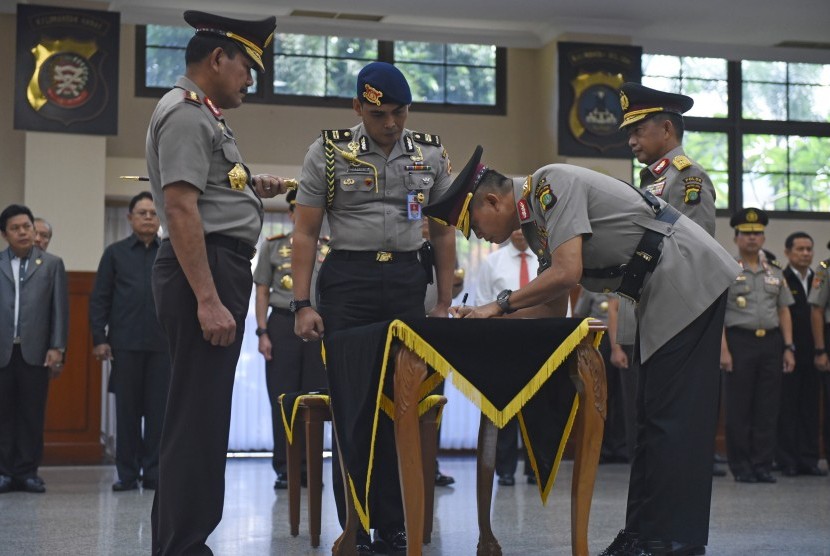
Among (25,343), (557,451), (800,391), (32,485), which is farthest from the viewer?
(800,391)

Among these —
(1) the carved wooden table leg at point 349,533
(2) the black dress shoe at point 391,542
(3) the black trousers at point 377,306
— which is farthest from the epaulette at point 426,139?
(2) the black dress shoe at point 391,542

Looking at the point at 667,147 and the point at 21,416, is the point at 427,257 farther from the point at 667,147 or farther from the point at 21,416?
the point at 21,416

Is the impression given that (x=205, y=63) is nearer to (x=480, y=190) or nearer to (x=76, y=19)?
(x=480, y=190)

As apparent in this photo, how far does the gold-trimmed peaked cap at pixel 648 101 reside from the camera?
383 centimetres

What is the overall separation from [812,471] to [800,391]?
658mm

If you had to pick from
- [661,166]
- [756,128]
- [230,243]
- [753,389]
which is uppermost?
[756,128]

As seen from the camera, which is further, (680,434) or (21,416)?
(21,416)

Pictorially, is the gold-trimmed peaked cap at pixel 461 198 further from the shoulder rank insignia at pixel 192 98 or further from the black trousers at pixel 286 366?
the black trousers at pixel 286 366

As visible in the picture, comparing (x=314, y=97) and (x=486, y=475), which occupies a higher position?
(x=314, y=97)

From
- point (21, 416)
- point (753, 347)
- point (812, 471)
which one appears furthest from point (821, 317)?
point (21, 416)

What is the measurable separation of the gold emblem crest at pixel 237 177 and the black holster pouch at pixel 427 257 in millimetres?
1023

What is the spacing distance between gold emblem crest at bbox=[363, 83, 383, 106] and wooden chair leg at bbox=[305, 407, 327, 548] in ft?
3.82

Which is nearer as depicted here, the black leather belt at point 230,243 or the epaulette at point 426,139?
the black leather belt at point 230,243

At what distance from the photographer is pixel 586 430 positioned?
A: 3.03m
